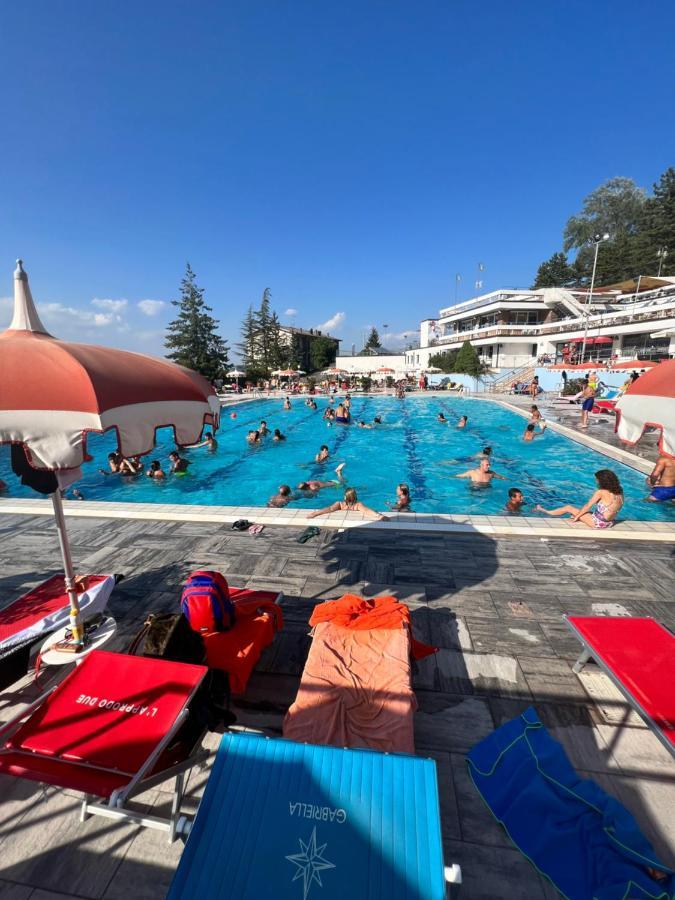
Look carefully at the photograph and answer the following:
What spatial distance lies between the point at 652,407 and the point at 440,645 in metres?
2.99

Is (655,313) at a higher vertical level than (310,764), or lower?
higher

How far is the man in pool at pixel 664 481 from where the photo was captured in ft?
28.7

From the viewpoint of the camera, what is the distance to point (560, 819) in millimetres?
2352

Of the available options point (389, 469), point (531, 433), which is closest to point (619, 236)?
point (531, 433)

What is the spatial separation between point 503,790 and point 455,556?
3.39 meters

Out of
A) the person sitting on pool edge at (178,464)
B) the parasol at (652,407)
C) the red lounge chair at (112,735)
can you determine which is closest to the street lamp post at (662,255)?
the person sitting on pool edge at (178,464)

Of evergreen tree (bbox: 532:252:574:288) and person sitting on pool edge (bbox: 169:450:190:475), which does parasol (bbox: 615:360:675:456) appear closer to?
person sitting on pool edge (bbox: 169:450:190:475)

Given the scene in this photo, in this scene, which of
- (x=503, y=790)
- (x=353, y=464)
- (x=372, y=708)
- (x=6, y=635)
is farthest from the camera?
(x=353, y=464)

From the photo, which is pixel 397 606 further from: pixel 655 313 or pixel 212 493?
pixel 655 313

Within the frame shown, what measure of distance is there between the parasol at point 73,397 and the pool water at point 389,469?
28.1 ft

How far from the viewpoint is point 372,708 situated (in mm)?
2936

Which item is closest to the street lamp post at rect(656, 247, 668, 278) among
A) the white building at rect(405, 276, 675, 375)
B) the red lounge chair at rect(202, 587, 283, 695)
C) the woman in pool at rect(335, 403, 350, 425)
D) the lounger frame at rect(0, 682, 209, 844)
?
the white building at rect(405, 276, 675, 375)

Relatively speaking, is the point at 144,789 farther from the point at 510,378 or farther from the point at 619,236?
the point at 619,236

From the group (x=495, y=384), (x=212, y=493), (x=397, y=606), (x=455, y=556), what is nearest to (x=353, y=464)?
(x=212, y=493)
